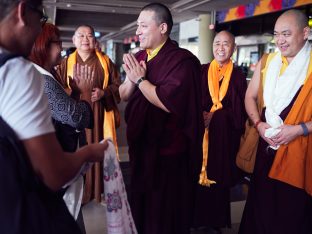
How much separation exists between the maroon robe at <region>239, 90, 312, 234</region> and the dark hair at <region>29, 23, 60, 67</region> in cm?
136

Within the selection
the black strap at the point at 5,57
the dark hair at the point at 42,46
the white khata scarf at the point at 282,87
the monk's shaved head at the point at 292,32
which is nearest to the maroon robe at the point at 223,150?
the white khata scarf at the point at 282,87

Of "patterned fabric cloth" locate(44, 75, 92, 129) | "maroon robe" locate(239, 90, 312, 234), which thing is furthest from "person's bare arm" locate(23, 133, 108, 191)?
"maroon robe" locate(239, 90, 312, 234)

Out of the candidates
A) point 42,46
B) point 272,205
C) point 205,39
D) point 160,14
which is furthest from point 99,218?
point 205,39

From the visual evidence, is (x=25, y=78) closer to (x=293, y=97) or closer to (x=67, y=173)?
(x=67, y=173)

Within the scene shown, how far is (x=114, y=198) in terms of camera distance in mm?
1253

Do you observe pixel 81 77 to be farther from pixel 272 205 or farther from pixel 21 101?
pixel 272 205

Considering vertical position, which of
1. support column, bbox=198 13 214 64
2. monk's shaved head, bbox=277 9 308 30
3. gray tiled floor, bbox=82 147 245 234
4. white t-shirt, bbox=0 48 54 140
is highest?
support column, bbox=198 13 214 64

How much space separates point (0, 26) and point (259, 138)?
1.78 meters

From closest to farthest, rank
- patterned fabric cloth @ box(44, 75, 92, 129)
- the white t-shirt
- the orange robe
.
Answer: the white t-shirt → patterned fabric cloth @ box(44, 75, 92, 129) → the orange robe

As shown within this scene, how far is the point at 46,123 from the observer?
0.86 metres

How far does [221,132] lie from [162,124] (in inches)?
32.9

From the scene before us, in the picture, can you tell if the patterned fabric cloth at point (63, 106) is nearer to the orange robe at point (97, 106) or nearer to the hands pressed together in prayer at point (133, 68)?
the hands pressed together in prayer at point (133, 68)

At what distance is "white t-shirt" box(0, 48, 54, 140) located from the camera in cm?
83

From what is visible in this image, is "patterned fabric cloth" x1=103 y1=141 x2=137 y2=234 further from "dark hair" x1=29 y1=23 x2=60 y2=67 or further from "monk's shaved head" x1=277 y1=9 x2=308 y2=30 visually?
"monk's shaved head" x1=277 y1=9 x2=308 y2=30
